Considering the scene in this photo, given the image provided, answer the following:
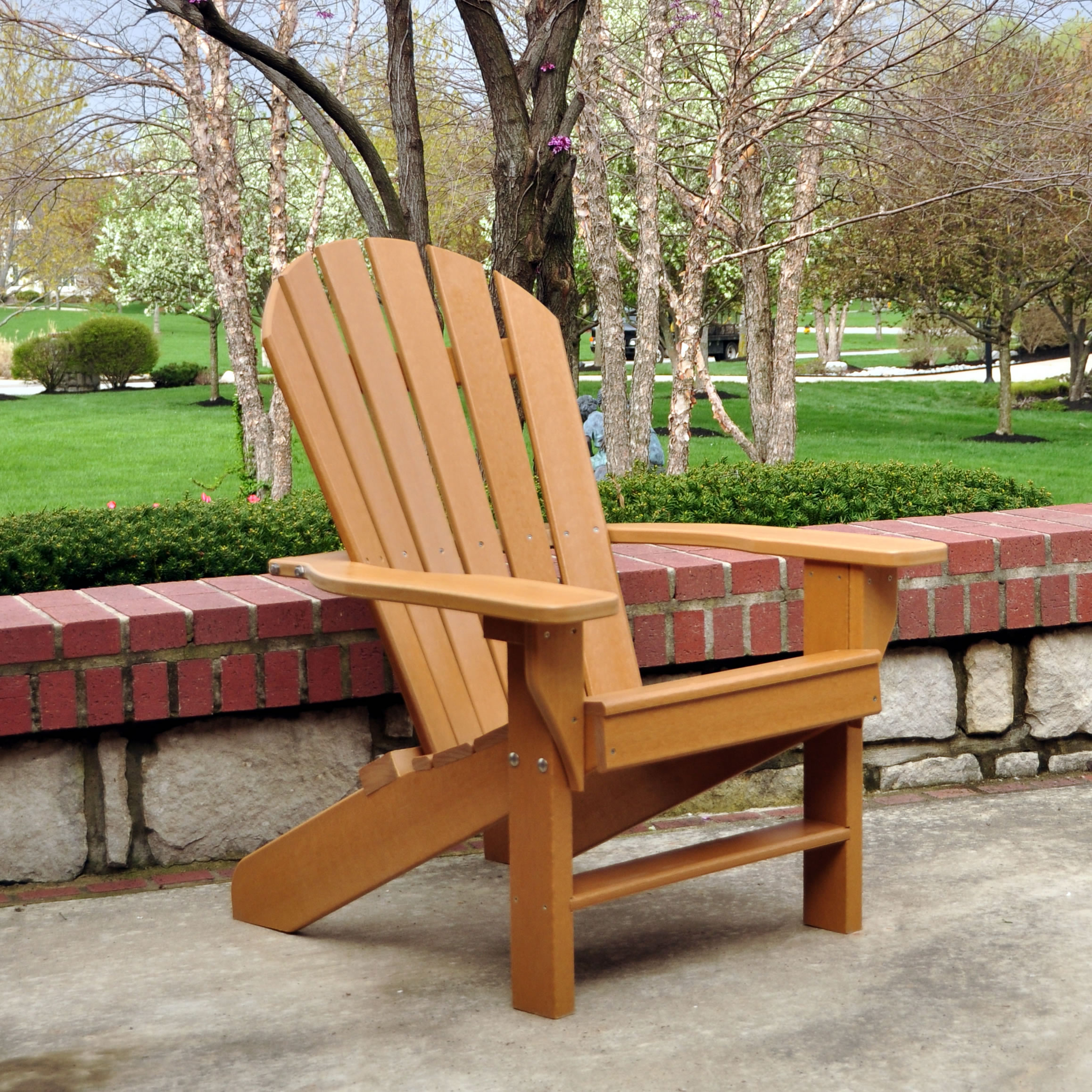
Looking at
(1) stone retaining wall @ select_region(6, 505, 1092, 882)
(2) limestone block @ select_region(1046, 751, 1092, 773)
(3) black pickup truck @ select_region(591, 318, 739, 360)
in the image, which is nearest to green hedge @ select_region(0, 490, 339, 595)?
(1) stone retaining wall @ select_region(6, 505, 1092, 882)

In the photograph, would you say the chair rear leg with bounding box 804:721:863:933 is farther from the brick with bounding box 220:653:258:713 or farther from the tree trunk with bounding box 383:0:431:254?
the tree trunk with bounding box 383:0:431:254

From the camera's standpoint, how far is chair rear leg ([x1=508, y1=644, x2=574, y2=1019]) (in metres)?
2.00

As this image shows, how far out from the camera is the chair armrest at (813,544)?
2277 mm

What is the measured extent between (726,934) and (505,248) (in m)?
3.18

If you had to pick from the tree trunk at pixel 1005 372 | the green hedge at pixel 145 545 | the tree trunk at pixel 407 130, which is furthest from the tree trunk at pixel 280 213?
the tree trunk at pixel 1005 372

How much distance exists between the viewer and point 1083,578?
329 centimetres

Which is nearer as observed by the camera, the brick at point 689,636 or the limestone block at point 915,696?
the brick at point 689,636

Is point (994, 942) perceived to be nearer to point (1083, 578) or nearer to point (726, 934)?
point (726, 934)

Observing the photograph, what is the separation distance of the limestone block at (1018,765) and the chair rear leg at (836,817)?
1103mm

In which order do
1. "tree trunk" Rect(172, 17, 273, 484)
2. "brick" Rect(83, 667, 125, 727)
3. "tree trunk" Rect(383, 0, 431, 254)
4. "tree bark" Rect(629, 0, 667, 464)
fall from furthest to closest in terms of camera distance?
"tree trunk" Rect(172, 17, 273, 484) → "tree bark" Rect(629, 0, 667, 464) → "tree trunk" Rect(383, 0, 431, 254) → "brick" Rect(83, 667, 125, 727)

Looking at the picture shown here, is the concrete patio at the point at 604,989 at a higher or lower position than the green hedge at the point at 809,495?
lower

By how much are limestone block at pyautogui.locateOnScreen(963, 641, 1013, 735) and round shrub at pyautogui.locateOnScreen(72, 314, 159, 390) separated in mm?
26546

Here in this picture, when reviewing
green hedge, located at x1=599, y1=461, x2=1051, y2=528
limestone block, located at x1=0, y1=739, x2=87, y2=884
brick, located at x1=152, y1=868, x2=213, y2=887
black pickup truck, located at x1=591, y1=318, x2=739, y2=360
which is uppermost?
black pickup truck, located at x1=591, y1=318, x2=739, y2=360

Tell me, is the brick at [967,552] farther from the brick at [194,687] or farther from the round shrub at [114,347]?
the round shrub at [114,347]
